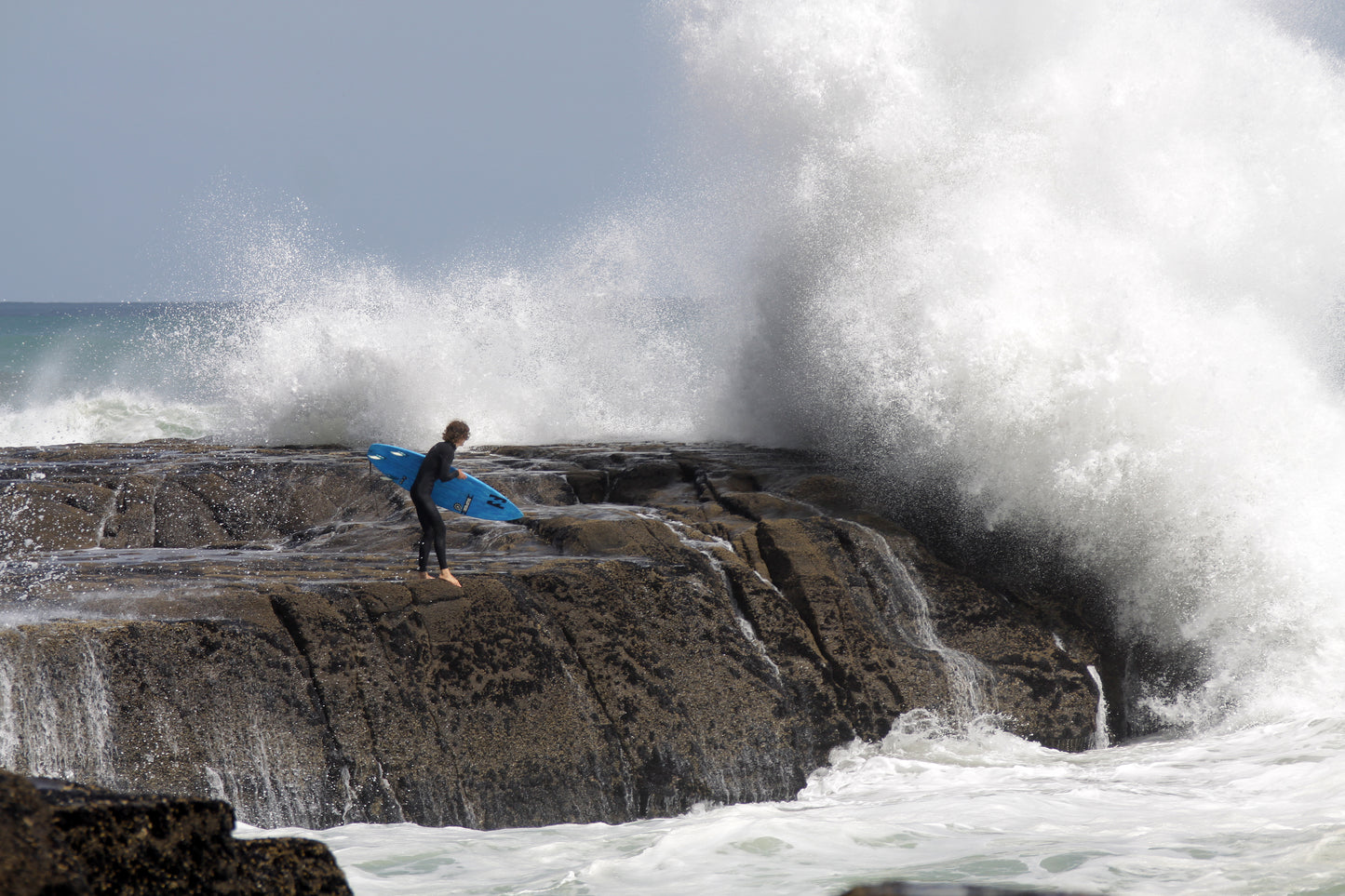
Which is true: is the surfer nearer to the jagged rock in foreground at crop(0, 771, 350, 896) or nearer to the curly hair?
the curly hair

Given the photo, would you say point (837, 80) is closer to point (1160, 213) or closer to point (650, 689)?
point (1160, 213)

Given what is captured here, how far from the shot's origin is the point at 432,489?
261 inches

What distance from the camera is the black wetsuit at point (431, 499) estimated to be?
609 cm

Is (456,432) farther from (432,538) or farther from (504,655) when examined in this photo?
(504,655)

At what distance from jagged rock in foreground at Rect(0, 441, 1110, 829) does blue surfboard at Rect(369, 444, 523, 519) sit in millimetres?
Result: 163

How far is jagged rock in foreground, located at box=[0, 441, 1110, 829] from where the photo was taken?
495 centimetres

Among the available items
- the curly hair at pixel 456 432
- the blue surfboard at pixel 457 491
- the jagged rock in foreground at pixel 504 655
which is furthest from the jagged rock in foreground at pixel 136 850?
the blue surfboard at pixel 457 491

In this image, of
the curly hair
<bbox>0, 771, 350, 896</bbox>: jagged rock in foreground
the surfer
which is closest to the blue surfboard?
the surfer

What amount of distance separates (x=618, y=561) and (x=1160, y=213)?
6.20 m

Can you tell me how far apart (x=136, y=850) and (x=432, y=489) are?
167 inches

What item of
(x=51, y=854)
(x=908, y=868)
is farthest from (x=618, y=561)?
(x=51, y=854)

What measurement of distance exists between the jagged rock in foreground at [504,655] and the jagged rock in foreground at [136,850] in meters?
2.37

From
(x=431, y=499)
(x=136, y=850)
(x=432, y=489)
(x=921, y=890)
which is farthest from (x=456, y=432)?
(x=921, y=890)

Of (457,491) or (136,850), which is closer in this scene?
(136,850)
